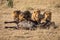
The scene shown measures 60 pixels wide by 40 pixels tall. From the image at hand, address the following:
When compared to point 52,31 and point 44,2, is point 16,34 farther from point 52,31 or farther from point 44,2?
point 44,2

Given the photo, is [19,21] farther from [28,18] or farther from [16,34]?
[16,34]

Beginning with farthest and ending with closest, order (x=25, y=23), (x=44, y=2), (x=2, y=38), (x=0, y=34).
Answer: (x=44, y=2) < (x=25, y=23) < (x=0, y=34) < (x=2, y=38)

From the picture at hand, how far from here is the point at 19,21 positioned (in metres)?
12.4

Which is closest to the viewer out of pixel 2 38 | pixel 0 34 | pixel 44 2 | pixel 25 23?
pixel 2 38

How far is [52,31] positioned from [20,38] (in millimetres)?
1505

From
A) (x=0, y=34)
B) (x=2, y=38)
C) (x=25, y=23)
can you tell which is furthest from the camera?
(x=25, y=23)

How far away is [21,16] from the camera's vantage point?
40.7 feet

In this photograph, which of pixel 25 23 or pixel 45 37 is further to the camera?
pixel 25 23

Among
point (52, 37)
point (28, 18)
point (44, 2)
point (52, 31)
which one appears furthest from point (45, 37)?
point (44, 2)

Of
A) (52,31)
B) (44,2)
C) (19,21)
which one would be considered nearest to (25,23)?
(19,21)

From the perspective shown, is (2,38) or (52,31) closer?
(2,38)

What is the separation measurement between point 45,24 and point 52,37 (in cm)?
177

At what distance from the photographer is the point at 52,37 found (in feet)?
35.4

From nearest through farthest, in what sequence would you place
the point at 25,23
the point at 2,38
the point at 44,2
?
the point at 2,38 < the point at 25,23 < the point at 44,2
